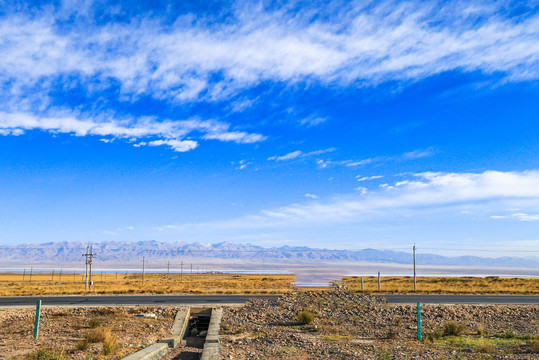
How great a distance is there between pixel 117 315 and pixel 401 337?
15.3m

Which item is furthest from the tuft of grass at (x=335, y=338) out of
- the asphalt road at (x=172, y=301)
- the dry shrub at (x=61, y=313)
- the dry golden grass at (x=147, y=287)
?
the dry golden grass at (x=147, y=287)

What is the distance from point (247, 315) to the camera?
24.6 metres

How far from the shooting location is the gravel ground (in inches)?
624

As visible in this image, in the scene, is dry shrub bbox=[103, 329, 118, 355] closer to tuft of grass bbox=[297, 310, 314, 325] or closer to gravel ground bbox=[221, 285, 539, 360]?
gravel ground bbox=[221, 285, 539, 360]

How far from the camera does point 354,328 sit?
22406 mm

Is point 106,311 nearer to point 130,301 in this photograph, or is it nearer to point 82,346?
point 130,301

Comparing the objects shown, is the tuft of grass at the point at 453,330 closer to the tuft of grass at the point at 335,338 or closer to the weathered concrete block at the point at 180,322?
the tuft of grass at the point at 335,338

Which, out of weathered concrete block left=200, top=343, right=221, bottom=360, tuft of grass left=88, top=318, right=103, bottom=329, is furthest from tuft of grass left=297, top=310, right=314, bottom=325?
tuft of grass left=88, top=318, right=103, bottom=329

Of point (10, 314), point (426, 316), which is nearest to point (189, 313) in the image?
point (10, 314)

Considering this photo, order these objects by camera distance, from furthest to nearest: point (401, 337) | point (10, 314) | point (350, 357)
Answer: point (10, 314) → point (401, 337) → point (350, 357)

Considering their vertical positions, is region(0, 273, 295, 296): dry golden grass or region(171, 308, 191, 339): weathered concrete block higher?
region(171, 308, 191, 339): weathered concrete block

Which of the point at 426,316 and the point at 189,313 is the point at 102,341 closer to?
the point at 189,313

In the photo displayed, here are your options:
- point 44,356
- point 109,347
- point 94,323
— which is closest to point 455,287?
point 94,323

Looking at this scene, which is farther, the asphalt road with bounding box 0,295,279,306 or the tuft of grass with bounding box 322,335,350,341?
the asphalt road with bounding box 0,295,279,306
